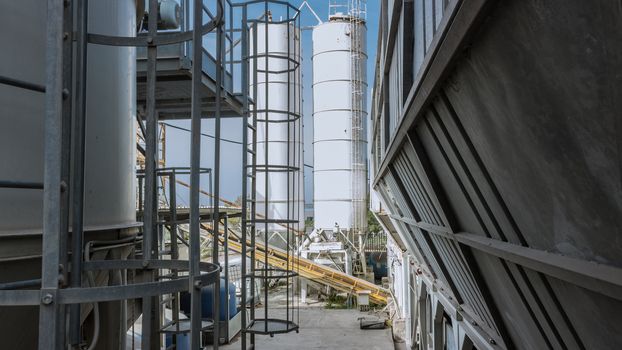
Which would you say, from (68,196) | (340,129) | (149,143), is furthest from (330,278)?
(68,196)

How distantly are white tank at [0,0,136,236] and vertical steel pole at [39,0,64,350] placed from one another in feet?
2.77

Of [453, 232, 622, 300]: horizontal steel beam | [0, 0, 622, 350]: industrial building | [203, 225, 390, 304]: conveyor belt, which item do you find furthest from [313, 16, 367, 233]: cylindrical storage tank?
[453, 232, 622, 300]: horizontal steel beam

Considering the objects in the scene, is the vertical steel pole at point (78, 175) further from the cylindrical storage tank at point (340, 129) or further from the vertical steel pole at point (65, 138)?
the cylindrical storage tank at point (340, 129)

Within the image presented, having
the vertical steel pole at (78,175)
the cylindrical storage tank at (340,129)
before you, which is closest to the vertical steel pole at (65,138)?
the vertical steel pole at (78,175)

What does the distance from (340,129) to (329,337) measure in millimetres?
9673

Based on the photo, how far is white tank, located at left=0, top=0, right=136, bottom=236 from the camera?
2.44 meters

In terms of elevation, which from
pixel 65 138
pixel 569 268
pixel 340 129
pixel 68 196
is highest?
pixel 340 129

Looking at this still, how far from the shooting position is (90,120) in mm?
3146

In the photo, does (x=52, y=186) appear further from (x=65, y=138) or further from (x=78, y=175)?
(x=78, y=175)

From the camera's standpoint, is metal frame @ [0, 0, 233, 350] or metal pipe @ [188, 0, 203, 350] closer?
metal frame @ [0, 0, 233, 350]

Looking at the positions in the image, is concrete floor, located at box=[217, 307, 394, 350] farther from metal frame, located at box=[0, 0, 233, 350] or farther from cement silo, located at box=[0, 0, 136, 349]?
metal frame, located at box=[0, 0, 233, 350]

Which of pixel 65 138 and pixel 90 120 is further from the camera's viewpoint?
pixel 90 120

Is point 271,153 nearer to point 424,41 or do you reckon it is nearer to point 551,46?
point 424,41

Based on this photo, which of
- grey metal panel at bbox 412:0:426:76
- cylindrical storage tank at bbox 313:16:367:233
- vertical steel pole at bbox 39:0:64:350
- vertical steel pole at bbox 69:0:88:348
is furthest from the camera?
cylindrical storage tank at bbox 313:16:367:233
